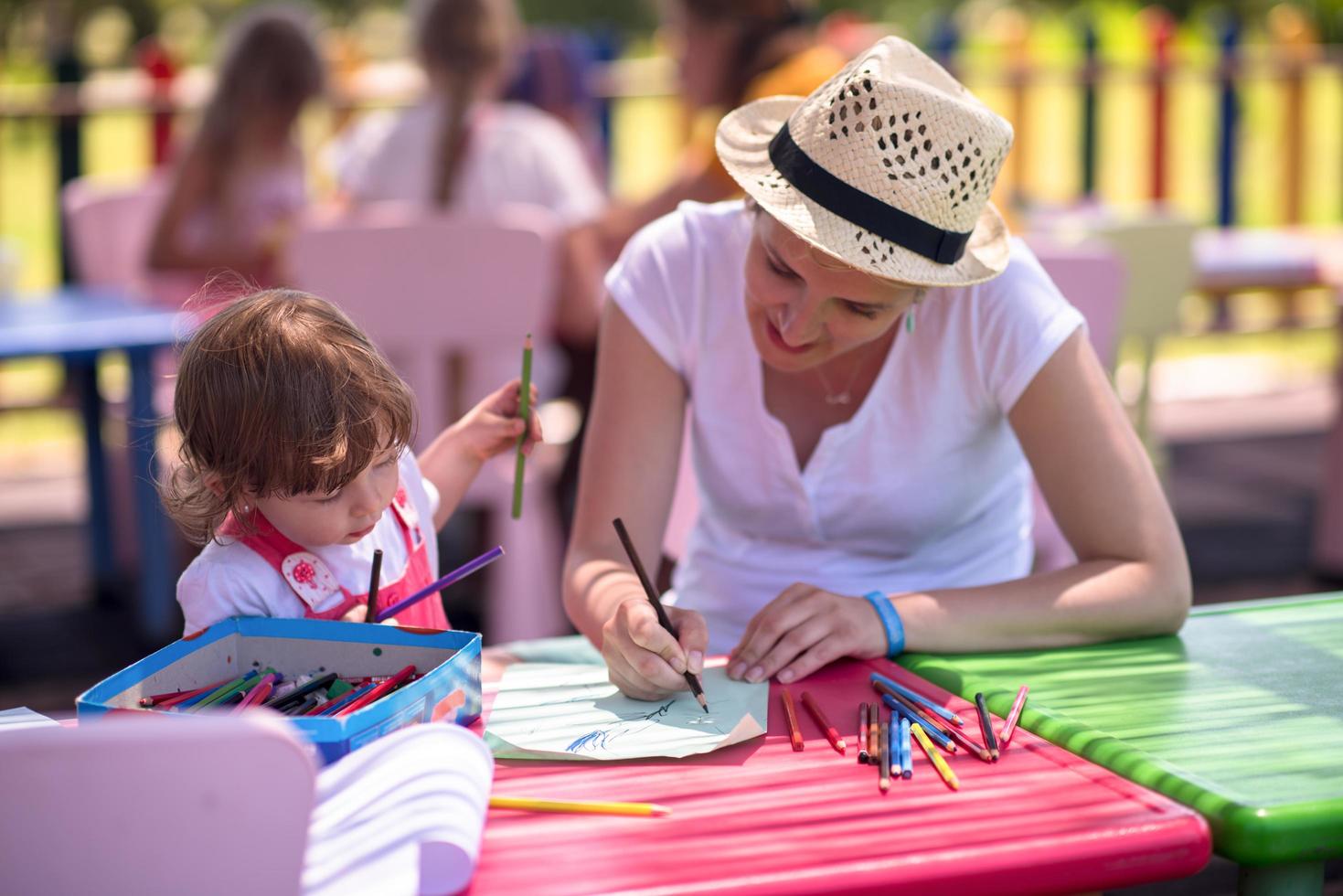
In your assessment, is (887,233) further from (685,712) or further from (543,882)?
(543,882)

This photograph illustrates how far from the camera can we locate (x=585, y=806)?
47.3 inches

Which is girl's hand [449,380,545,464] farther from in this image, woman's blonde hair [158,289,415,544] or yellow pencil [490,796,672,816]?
yellow pencil [490,796,672,816]

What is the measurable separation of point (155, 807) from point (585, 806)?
39 cm

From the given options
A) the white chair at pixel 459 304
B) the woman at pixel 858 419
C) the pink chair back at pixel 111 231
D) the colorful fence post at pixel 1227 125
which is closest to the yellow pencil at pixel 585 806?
the woman at pixel 858 419

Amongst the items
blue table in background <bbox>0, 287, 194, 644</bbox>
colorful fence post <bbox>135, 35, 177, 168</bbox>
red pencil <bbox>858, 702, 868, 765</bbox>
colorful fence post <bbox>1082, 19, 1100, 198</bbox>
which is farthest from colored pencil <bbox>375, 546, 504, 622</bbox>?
colorful fence post <bbox>1082, 19, 1100, 198</bbox>

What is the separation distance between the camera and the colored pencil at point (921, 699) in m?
1.39

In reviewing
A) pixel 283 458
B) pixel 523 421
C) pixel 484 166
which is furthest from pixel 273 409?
pixel 484 166

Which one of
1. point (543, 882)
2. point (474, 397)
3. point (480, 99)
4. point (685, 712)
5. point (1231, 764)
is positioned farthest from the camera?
point (480, 99)

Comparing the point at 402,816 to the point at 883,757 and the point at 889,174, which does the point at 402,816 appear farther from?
the point at 889,174

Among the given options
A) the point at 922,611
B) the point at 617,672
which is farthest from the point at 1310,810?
the point at 617,672

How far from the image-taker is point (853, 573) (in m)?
1.90

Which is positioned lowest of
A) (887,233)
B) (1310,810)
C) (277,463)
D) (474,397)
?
(474,397)

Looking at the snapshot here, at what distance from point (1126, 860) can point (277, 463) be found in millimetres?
757

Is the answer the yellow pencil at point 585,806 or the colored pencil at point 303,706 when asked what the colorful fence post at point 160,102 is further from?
the yellow pencil at point 585,806
